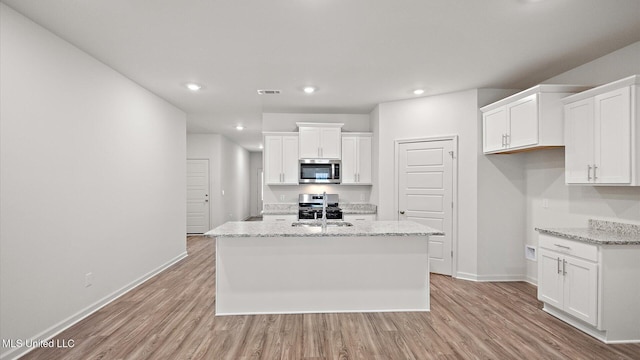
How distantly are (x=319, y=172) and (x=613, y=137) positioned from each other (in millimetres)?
3742

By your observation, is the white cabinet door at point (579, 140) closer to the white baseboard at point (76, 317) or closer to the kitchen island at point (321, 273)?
the kitchen island at point (321, 273)

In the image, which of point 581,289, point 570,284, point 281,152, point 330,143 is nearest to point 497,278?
point 570,284

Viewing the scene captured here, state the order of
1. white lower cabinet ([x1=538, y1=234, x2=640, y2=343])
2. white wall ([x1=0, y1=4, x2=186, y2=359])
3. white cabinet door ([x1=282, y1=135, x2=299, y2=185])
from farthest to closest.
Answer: white cabinet door ([x1=282, y1=135, x2=299, y2=185]) → white lower cabinet ([x1=538, y1=234, x2=640, y2=343]) → white wall ([x1=0, y1=4, x2=186, y2=359])

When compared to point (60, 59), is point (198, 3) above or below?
above

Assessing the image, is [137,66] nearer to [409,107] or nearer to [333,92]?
[333,92]

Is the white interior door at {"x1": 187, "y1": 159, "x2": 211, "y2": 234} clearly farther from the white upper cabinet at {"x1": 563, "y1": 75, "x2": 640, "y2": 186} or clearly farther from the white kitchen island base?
the white upper cabinet at {"x1": 563, "y1": 75, "x2": 640, "y2": 186}

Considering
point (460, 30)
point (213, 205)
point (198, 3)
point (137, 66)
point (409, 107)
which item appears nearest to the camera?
point (198, 3)

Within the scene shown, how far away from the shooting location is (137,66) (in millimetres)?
3402

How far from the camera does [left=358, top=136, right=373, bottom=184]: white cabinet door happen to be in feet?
17.4

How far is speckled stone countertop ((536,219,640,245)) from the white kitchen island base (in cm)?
133

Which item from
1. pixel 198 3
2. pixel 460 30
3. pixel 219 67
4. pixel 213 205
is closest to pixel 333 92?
pixel 219 67

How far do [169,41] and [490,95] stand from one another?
13.5ft

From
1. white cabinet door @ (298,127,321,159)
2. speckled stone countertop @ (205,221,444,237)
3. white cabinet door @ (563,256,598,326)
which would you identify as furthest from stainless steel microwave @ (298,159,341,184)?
white cabinet door @ (563,256,598,326)

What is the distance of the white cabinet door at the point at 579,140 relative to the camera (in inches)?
115
